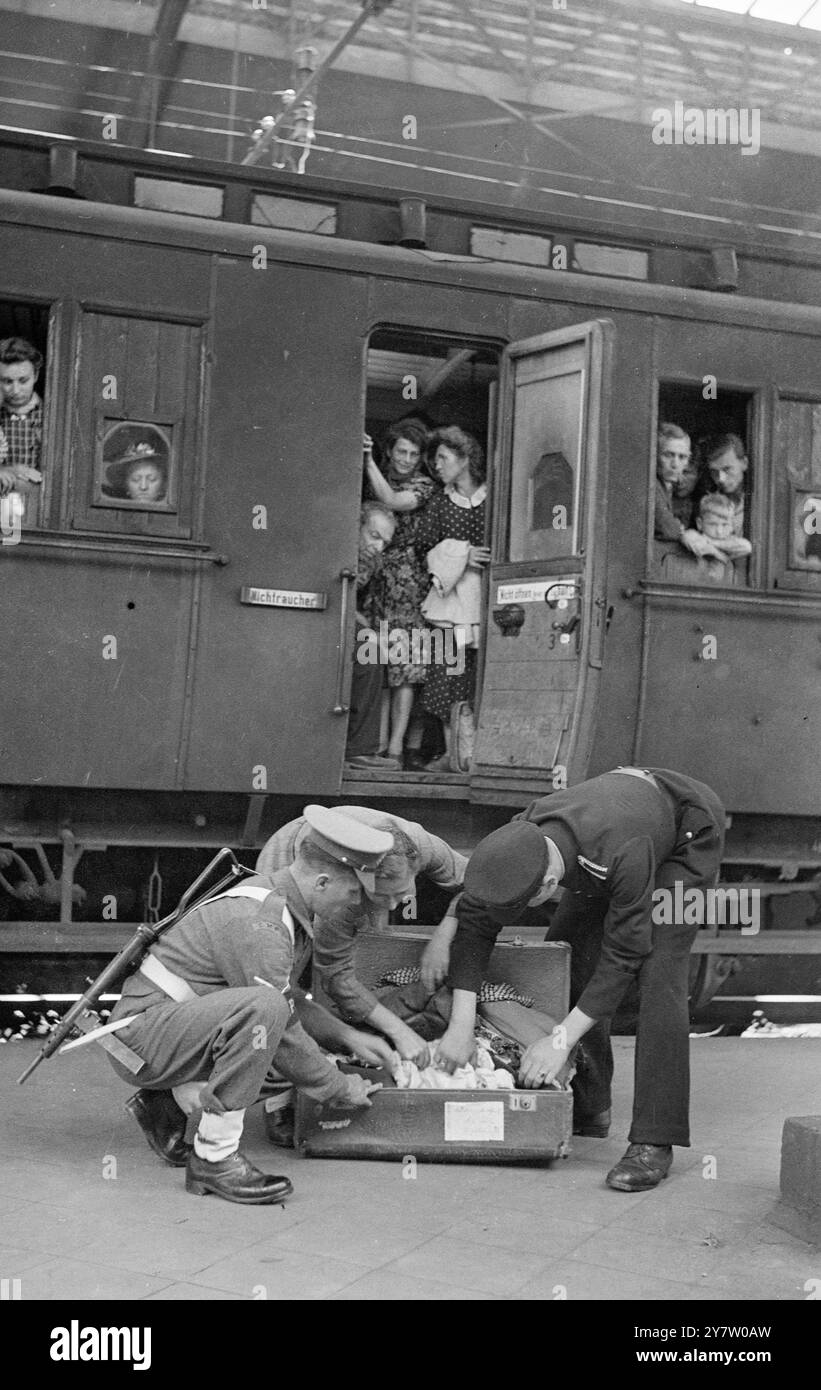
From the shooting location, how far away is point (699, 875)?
4.63 meters

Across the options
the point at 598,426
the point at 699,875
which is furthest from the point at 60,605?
the point at 699,875

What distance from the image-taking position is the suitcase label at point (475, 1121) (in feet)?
14.6

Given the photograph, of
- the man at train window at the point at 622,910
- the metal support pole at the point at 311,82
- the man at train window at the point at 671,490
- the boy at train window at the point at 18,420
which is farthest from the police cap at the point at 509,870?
the metal support pole at the point at 311,82

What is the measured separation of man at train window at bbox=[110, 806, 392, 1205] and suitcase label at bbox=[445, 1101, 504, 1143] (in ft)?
0.91

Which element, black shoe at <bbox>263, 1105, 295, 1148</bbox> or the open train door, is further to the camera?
the open train door

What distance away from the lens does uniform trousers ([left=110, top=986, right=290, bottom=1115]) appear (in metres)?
4.04

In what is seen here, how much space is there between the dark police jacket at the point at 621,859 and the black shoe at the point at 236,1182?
828 millimetres

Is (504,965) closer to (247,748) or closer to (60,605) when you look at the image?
(247,748)

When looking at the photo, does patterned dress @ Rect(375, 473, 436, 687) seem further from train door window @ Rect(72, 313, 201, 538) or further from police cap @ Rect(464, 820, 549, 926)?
police cap @ Rect(464, 820, 549, 926)

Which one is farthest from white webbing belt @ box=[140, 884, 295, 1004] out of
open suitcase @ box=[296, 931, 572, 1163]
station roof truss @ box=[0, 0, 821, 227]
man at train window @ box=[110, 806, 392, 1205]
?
station roof truss @ box=[0, 0, 821, 227]

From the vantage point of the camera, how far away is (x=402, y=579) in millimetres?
7129

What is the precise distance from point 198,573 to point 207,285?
1.25 metres

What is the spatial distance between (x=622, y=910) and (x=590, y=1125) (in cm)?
108

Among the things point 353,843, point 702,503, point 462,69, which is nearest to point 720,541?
A: point 702,503
